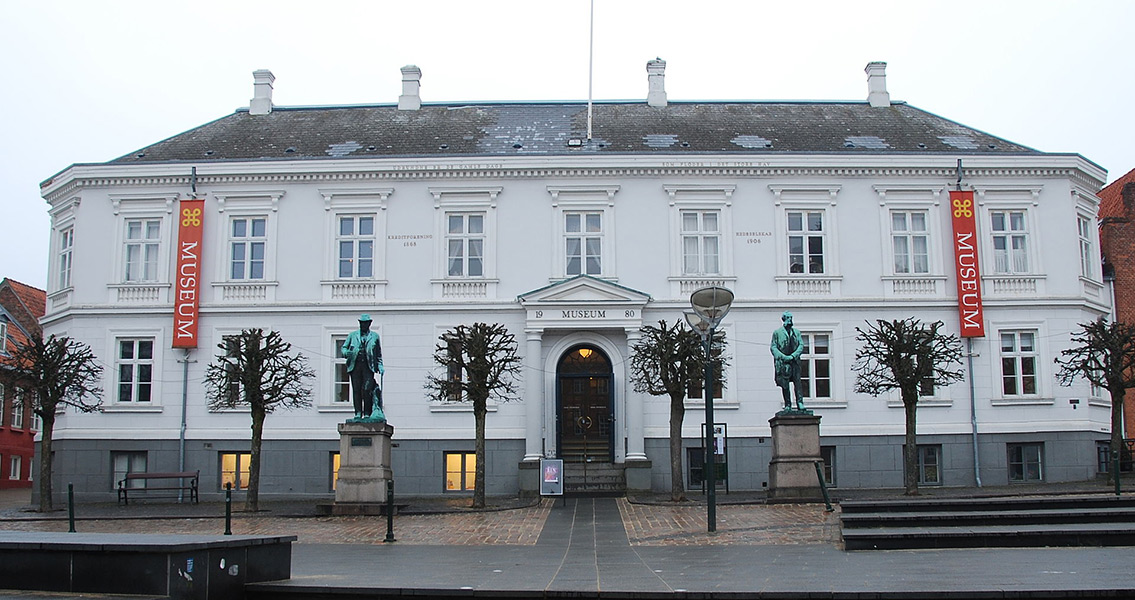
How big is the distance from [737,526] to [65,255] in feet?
83.0

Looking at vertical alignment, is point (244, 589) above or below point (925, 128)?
below

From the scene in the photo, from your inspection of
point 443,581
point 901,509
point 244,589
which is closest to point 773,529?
point 901,509

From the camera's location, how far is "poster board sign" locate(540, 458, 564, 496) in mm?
26906

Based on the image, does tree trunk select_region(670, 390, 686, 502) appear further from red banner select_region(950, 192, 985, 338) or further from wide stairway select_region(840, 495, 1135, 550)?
red banner select_region(950, 192, 985, 338)

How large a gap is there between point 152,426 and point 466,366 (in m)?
11.4

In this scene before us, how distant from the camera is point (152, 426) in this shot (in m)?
33.9

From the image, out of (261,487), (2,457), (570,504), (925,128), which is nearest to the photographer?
(570,504)

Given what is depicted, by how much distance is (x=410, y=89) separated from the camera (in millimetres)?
40312

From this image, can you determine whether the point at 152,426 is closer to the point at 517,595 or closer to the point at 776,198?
the point at 776,198

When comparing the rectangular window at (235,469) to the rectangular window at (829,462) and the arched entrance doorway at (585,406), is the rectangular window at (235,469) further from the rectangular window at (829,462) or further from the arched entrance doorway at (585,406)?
the rectangular window at (829,462)

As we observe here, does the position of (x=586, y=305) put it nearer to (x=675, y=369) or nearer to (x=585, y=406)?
(x=585, y=406)

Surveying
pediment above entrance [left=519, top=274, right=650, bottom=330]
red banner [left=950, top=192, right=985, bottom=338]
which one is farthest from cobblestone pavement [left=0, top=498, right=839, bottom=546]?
red banner [left=950, top=192, right=985, bottom=338]

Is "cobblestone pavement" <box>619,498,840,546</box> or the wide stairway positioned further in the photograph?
"cobblestone pavement" <box>619,498,840,546</box>

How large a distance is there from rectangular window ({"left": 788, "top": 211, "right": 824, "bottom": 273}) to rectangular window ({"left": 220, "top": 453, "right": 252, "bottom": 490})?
1747 cm
